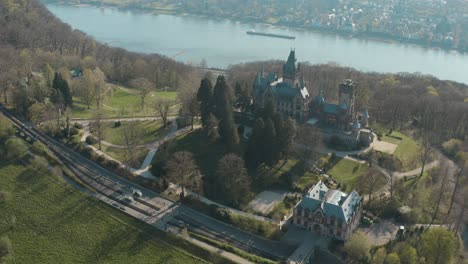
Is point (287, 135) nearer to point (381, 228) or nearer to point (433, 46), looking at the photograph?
point (381, 228)

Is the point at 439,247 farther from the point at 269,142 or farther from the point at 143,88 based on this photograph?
the point at 143,88

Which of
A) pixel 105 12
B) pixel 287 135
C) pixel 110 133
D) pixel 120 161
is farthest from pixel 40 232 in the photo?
pixel 105 12

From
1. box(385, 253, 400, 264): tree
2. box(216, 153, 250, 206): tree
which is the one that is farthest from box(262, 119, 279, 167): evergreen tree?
box(385, 253, 400, 264): tree

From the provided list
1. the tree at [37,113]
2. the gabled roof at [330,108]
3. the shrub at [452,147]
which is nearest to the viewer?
the tree at [37,113]

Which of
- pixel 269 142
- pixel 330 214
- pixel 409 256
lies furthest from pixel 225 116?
pixel 409 256

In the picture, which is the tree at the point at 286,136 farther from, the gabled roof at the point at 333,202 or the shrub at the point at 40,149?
the shrub at the point at 40,149

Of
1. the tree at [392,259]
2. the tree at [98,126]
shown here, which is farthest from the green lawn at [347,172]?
the tree at [98,126]

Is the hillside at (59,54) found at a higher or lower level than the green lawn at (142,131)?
higher

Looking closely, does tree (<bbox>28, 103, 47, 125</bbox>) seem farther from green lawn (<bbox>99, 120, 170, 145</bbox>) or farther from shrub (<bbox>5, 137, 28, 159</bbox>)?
green lawn (<bbox>99, 120, 170, 145</bbox>)
